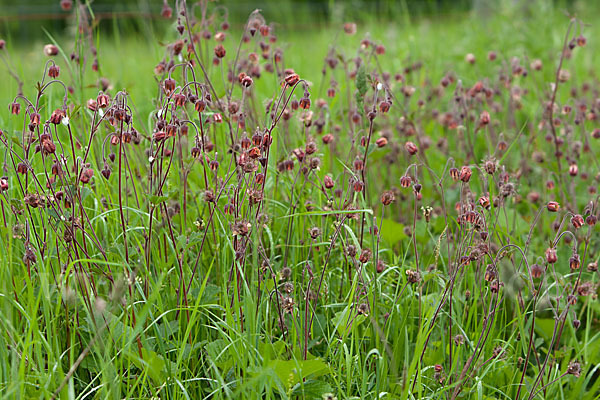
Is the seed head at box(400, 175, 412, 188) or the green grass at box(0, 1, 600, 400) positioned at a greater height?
the seed head at box(400, 175, 412, 188)

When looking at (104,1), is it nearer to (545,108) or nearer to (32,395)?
(545,108)

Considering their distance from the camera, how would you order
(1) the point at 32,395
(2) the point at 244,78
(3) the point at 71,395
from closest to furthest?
1. (3) the point at 71,395
2. (1) the point at 32,395
3. (2) the point at 244,78

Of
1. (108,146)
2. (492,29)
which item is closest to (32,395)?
(108,146)

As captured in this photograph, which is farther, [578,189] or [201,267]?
[578,189]

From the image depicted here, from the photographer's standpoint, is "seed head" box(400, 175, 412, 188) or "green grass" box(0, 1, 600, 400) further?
"seed head" box(400, 175, 412, 188)

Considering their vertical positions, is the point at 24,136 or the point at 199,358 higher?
the point at 24,136

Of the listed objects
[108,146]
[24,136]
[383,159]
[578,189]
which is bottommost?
[578,189]

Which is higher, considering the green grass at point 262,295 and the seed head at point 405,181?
the seed head at point 405,181

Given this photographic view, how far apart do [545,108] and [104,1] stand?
1289cm

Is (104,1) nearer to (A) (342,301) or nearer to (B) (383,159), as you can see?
(B) (383,159)

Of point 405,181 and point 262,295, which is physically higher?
point 405,181

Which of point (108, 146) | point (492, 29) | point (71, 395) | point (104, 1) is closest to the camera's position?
point (71, 395)

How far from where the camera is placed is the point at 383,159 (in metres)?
3.39

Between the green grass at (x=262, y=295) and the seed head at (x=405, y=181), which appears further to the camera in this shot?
the seed head at (x=405, y=181)
